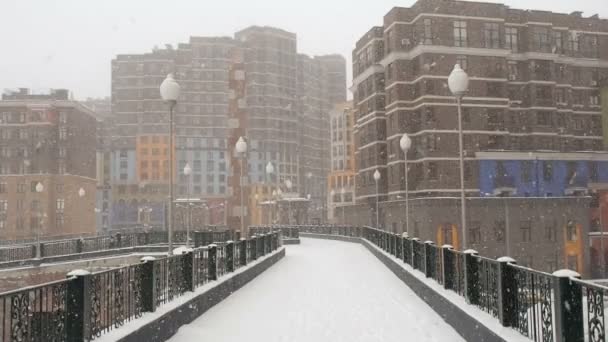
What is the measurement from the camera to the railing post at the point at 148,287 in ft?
30.5

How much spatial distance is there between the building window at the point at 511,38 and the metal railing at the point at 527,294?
2096 inches

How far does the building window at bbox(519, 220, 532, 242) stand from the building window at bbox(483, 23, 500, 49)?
17653 millimetres

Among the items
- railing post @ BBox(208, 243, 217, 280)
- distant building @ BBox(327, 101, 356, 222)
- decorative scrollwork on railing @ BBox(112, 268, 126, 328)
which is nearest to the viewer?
decorative scrollwork on railing @ BBox(112, 268, 126, 328)

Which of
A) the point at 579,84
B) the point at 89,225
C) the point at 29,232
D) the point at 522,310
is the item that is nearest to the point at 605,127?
the point at 522,310

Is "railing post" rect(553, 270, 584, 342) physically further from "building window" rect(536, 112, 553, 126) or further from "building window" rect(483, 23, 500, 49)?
"building window" rect(536, 112, 553, 126)

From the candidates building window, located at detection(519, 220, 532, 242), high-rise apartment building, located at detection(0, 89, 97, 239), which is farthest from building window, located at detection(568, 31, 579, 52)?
high-rise apartment building, located at detection(0, 89, 97, 239)

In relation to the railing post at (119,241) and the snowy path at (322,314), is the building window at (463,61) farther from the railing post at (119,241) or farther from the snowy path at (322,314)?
the snowy path at (322,314)

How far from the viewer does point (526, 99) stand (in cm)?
6191

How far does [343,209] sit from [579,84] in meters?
31.8

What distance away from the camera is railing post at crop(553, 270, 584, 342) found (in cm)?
562

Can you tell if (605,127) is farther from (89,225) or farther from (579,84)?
(89,225)

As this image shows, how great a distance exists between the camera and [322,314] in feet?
37.7

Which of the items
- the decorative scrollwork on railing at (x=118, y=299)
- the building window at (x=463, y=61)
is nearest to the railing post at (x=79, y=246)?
the decorative scrollwork on railing at (x=118, y=299)

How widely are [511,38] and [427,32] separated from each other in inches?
456
